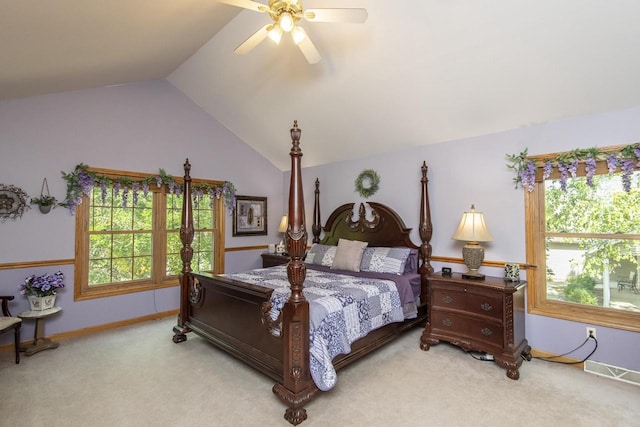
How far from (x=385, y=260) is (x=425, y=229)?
2.00ft

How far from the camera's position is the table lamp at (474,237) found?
323 centimetres

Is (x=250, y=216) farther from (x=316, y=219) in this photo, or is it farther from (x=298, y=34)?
(x=298, y=34)

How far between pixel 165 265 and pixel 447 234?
3879 mm

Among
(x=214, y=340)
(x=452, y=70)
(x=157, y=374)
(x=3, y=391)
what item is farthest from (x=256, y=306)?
(x=452, y=70)

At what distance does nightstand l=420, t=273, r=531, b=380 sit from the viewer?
2.83m

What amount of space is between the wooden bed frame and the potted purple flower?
1.35 m

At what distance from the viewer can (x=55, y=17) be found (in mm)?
2070

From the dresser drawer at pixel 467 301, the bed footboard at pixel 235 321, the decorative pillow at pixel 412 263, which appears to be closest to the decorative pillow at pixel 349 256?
the decorative pillow at pixel 412 263

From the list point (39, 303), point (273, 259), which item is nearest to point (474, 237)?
point (273, 259)

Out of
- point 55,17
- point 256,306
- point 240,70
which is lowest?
point 256,306

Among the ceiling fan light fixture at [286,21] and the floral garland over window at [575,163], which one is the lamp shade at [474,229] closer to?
the floral garland over window at [575,163]

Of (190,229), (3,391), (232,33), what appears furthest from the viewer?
(190,229)

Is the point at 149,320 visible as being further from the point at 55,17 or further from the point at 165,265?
the point at 55,17

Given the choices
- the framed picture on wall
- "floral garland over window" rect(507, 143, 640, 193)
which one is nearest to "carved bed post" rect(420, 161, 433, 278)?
"floral garland over window" rect(507, 143, 640, 193)
